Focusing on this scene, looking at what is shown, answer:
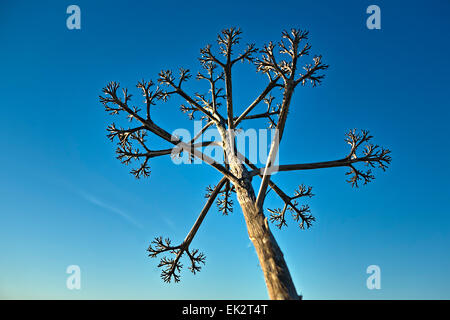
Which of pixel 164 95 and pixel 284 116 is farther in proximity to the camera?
pixel 164 95

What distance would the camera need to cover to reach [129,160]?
17.9ft

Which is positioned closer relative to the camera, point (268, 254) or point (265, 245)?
point (268, 254)

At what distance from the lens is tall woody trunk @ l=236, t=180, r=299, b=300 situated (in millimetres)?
3084

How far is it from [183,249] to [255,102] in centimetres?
382

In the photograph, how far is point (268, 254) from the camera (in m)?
3.41

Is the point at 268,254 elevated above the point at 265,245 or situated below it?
below

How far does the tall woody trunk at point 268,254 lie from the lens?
3084mm

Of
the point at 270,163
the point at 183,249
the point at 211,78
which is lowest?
the point at 183,249
